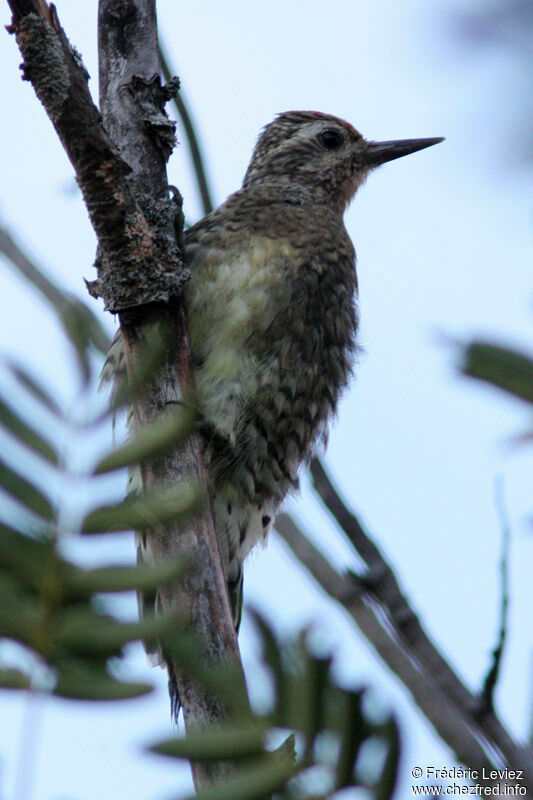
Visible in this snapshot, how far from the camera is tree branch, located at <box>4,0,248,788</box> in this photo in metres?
1.68

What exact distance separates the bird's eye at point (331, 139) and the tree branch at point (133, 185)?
2.03 m

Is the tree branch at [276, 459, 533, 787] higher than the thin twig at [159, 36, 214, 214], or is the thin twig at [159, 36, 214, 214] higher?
the thin twig at [159, 36, 214, 214]

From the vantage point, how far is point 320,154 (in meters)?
4.25

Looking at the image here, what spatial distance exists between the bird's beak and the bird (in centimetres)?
60

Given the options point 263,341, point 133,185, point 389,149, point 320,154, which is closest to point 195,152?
point 133,185

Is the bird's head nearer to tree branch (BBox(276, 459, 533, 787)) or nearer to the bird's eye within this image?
the bird's eye

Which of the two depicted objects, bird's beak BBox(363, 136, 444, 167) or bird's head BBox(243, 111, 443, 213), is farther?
bird's beak BBox(363, 136, 444, 167)

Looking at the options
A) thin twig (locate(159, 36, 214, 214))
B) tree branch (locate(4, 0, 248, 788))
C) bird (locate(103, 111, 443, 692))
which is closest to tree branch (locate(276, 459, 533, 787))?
tree branch (locate(4, 0, 248, 788))

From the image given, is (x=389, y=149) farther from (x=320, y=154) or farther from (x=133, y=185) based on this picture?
(x=133, y=185)

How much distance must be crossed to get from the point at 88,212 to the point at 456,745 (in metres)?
1.47

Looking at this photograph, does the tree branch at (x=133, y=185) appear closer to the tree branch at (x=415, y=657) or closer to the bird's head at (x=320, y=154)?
the tree branch at (x=415, y=657)

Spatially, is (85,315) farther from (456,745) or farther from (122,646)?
(456,745)

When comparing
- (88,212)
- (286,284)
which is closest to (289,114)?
(286,284)

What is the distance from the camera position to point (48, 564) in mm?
695
